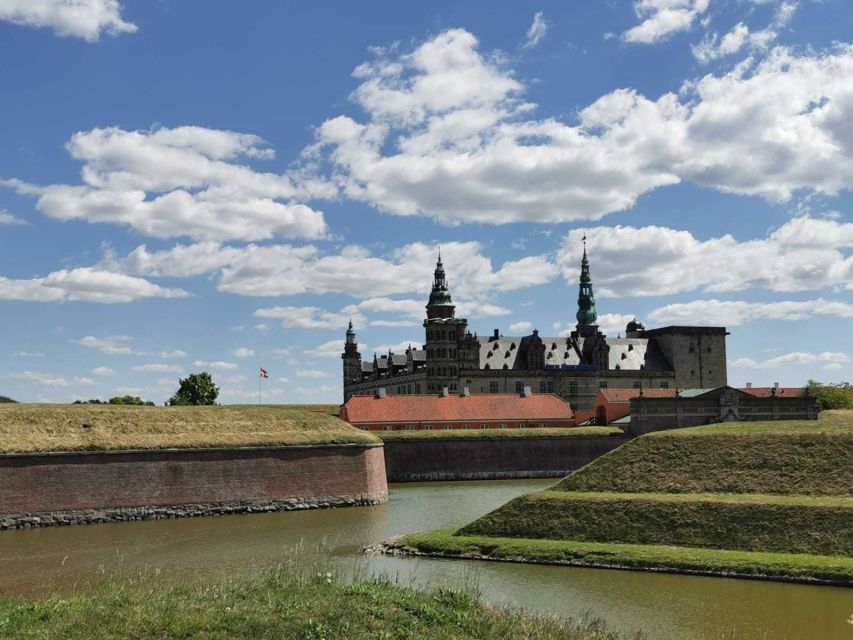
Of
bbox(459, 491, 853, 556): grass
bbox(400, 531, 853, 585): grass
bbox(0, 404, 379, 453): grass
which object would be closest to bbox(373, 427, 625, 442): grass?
bbox(0, 404, 379, 453): grass

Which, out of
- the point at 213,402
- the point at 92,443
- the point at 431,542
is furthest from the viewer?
the point at 213,402

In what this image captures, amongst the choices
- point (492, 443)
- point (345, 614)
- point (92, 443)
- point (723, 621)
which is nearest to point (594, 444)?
point (492, 443)

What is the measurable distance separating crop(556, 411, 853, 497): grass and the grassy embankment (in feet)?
0.14

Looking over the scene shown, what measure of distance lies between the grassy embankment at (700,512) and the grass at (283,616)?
8.83 meters

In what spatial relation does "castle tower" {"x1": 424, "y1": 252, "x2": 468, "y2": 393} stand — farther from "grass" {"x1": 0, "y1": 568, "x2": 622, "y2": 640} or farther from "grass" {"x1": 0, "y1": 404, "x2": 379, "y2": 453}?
"grass" {"x1": 0, "y1": 568, "x2": 622, "y2": 640}

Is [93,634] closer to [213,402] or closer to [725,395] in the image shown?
[725,395]

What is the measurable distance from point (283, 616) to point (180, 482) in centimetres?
2734

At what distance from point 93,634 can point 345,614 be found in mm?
4493

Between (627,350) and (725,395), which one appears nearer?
(725,395)

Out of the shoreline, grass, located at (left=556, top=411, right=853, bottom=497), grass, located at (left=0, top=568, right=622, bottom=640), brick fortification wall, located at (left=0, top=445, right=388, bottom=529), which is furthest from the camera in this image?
brick fortification wall, located at (left=0, top=445, right=388, bottom=529)

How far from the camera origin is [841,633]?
774 inches

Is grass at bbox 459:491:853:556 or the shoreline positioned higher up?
grass at bbox 459:491:853:556

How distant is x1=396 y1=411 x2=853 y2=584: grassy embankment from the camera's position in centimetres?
2656

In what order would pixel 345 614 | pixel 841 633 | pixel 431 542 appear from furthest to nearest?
pixel 431 542 → pixel 841 633 → pixel 345 614
